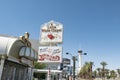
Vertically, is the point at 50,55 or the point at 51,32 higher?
the point at 51,32

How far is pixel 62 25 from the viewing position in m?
22.6

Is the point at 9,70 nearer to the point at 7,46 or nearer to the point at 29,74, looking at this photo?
the point at 7,46

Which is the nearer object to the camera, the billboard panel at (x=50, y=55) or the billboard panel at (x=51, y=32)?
the billboard panel at (x=50, y=55)

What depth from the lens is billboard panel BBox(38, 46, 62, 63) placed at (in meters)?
20.7

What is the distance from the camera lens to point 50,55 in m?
20.9

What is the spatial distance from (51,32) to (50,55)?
2.92 metres

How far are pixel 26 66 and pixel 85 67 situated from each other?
92.6m

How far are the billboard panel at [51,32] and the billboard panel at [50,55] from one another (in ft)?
3.95

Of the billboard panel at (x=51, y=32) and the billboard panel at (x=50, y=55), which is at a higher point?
the billboard panel at (x=51, y=32)

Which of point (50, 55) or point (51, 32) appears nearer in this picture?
point (50, 55)

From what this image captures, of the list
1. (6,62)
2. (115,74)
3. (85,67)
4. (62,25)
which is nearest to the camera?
(6,62)

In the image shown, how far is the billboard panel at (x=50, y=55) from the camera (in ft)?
67.9

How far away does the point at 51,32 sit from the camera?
2228 centimetres

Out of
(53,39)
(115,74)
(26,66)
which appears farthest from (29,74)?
(115,74)
